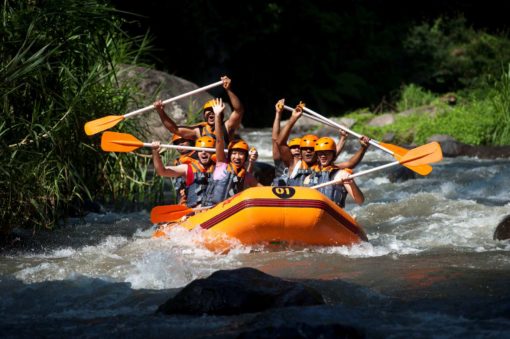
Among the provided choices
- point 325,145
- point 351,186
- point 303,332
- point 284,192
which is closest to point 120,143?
point 284,192

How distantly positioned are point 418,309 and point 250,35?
15200 mm

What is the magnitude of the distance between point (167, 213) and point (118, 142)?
753 mm

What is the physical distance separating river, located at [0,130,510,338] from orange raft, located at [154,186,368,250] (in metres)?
0.12

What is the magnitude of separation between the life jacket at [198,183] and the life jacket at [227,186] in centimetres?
14

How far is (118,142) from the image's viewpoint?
8.37 metres

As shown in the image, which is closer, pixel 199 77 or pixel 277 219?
pixel 277 219

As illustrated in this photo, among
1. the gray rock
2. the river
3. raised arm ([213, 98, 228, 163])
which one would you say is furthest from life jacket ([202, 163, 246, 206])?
the gray rock

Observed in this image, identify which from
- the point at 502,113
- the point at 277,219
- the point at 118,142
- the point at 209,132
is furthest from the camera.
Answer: the point at 502,113

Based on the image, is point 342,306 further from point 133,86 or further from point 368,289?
point 133,86

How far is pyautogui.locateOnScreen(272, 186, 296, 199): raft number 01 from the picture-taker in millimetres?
7598

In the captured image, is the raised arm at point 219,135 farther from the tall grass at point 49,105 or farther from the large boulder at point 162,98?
the large boulder at point 162,98

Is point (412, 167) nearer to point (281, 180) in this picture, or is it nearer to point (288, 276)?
point (281, 180)

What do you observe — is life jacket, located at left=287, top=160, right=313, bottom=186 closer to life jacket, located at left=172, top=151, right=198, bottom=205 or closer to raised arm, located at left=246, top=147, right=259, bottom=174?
raised arm, located at left=246, top=147, right=259, bottom=174

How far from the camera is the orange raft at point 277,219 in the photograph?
758cm
